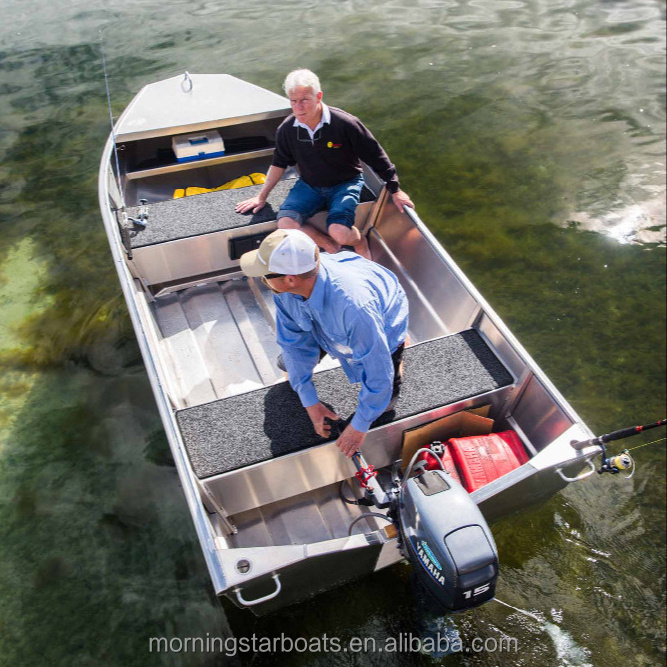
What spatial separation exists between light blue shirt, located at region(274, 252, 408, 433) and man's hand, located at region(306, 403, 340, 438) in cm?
5

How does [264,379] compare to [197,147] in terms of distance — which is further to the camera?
[197,147]

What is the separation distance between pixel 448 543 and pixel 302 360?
0.99 metres

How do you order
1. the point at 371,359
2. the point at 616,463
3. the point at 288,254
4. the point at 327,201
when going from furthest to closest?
the point at 327,201 → the point at 616,463 → the point at 371,359 → the point at 288,254

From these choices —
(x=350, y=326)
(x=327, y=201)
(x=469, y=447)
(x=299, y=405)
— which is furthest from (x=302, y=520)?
(x=327, y=201)

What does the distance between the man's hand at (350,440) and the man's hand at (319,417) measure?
0.32ft

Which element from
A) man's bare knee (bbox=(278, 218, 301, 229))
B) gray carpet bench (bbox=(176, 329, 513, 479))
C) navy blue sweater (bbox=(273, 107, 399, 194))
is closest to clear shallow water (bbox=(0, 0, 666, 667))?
gray carpet bench (bbox=(176, 329, 513, 479))

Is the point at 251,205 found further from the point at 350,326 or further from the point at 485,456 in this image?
the point at 485,456

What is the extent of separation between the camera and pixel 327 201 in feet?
12.4

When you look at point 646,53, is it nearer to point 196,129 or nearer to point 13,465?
point 196,129

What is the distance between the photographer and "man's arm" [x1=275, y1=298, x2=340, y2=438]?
2.41 metres

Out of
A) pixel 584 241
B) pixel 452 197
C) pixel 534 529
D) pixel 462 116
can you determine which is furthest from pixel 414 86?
pixel 534 529

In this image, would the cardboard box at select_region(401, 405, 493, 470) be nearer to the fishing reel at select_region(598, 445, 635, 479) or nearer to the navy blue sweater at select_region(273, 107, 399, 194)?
the fishing reel at select_region(598, 445, 635, 479)

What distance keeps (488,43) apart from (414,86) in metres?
1.89

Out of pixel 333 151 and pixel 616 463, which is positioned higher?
pixel 333 151
